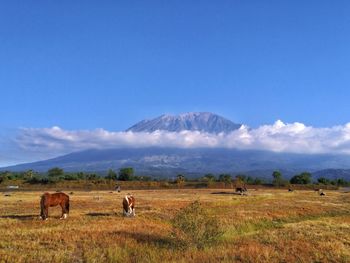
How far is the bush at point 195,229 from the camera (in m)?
27.0

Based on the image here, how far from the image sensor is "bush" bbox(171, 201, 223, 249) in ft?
88.5

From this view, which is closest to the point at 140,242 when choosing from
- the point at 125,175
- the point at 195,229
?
the point at 195,229

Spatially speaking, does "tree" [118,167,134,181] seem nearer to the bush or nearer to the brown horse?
the brown horse

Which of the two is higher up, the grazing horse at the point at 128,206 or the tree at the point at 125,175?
the tree at the point at 125,175

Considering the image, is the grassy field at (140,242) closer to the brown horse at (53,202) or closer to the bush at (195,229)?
the bush at (195,229)

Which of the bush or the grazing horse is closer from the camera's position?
the bush

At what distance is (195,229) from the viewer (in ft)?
89.2

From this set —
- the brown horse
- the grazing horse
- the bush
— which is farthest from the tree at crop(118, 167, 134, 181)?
the bush

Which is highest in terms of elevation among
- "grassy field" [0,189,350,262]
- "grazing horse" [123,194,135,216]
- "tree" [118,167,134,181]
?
"tree" [118,167,134,181]

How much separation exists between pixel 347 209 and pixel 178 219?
38649mm

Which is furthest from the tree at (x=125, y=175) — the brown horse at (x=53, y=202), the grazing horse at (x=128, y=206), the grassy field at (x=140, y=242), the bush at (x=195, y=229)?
the bush at (x=195, y=229)

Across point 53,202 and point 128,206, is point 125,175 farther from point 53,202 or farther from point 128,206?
point 53,202

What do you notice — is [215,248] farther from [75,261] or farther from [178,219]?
[75,261]

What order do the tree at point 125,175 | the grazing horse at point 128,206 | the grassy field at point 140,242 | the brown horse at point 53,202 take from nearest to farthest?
1. the grassy field at point 140,242
2. the brown horse at point 53,202
3. the grazing horse at point 128,206
4. the tree at point 125,175
